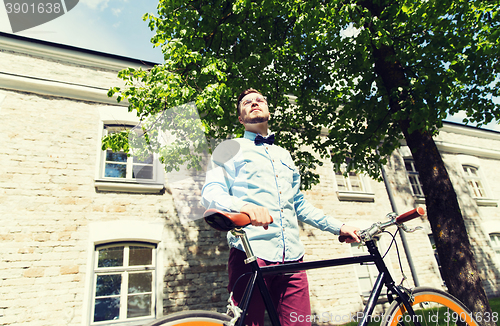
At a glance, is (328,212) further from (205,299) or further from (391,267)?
(205,299)

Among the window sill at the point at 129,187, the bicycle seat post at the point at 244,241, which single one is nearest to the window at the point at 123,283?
the window sill at the point at 129,187

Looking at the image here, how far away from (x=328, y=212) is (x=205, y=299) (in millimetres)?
4204

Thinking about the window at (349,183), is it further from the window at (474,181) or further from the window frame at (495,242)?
the window frame at (495,242)

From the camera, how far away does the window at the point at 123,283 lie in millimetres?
5422

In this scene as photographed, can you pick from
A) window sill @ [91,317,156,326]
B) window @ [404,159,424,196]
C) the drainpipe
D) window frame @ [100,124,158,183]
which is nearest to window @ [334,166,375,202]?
the drainpipe

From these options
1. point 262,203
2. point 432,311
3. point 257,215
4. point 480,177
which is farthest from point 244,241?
point 480,177

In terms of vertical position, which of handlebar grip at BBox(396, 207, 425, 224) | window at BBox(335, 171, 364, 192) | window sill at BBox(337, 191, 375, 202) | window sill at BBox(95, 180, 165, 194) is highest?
window at BBox(335, 171, 364, 192)

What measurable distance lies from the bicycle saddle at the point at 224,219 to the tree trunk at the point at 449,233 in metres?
4.24

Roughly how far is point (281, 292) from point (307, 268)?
22cm

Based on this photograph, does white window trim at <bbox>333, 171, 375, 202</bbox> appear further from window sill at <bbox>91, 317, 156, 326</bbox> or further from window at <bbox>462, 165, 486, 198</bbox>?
window sill at <bbox>91, 317, 156, 326</bbox>

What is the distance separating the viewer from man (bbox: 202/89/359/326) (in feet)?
5.35

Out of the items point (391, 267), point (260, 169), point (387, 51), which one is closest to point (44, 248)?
point (260, 169)

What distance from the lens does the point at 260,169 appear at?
192cm

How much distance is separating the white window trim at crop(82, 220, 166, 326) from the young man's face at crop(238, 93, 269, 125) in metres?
4.81
